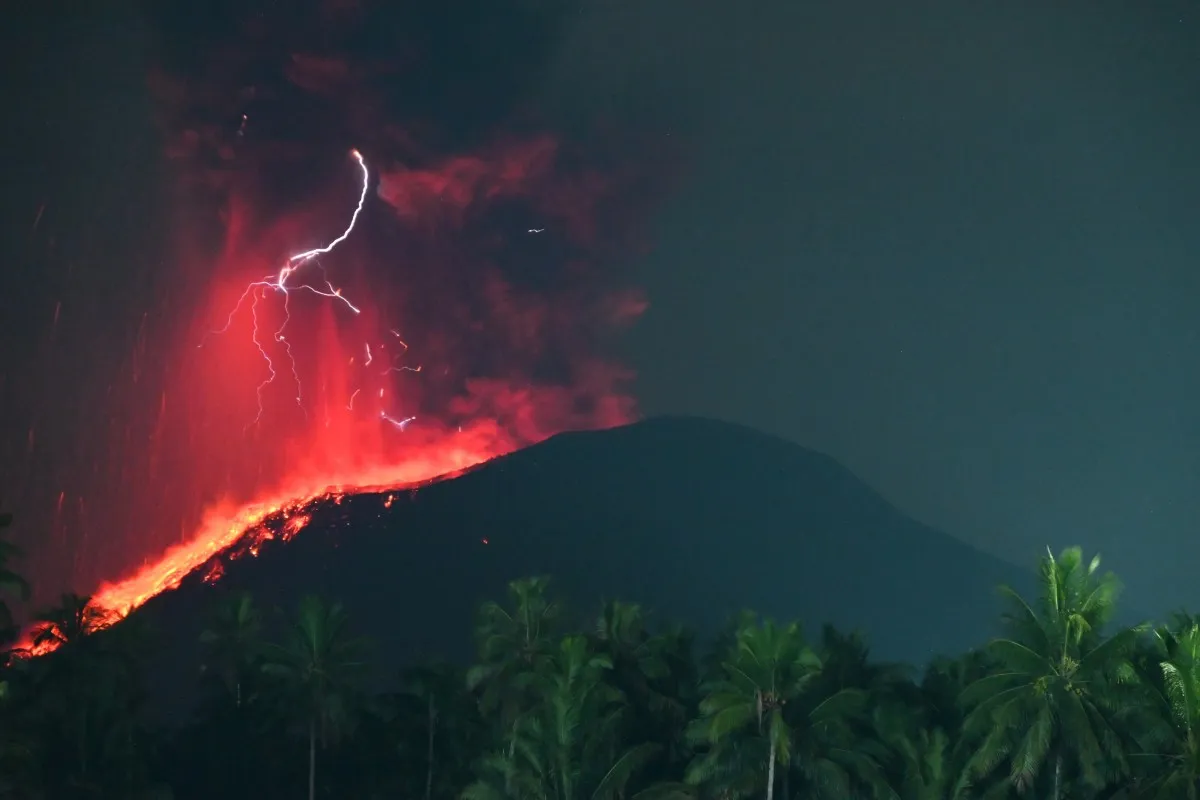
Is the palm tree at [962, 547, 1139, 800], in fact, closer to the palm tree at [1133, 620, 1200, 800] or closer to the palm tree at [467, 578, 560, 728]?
the palm tree at [1133, 620, 1200, 800]

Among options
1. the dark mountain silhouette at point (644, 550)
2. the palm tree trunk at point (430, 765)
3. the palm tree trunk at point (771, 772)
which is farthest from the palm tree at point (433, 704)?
the dark mountain silhouette at point (644, 550)

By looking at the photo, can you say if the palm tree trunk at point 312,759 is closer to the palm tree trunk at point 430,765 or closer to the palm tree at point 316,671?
the palm tree at point 316,671

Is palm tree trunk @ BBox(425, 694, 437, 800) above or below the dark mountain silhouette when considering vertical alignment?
below

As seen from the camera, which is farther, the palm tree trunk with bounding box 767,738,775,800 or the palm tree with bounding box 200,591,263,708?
the palm tree with bounding box 200,591,263,708

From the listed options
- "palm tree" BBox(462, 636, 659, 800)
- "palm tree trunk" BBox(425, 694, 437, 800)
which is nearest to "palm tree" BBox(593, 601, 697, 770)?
"palm tree" BBox(462, 636, 659, 800)

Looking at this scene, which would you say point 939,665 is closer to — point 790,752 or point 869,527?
point 790,752

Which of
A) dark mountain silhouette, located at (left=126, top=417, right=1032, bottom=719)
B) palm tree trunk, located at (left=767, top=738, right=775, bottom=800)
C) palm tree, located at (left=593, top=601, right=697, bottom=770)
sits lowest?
palm tree trunk, located at (left=767, top=738, right=775, bottom=800)

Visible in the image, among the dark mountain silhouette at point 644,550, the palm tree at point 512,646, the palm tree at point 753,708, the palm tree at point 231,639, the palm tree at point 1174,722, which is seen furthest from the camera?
the dark mountain silhouette at point 644,550
